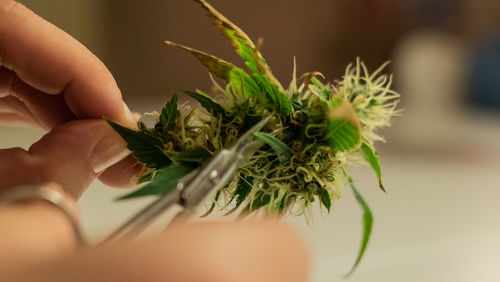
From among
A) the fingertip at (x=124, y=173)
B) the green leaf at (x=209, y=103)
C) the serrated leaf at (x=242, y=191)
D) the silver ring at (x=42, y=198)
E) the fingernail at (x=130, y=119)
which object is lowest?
the fingertip at (x=124, y=173)

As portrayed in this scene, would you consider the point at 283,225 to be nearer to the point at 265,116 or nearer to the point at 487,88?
the point at 265,116

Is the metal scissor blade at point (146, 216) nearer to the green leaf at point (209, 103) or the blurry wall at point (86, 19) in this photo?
the green leaf at point (209, 103)

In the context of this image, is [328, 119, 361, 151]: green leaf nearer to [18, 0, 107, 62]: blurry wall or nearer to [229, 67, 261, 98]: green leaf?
[229, 67, 261, 98]: green leaf

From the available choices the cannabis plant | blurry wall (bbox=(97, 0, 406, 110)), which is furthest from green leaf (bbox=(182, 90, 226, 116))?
blurry wall (bbox=(97, 0, 406, 110))

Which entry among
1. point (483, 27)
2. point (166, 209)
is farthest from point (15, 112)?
point (483, 27)

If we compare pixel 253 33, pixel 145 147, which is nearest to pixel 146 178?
pixel 145 147

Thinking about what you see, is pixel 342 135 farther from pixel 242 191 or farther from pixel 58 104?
pixel 58 104

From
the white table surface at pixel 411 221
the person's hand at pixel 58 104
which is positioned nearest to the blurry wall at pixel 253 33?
the white table surface at pixel 411 221
